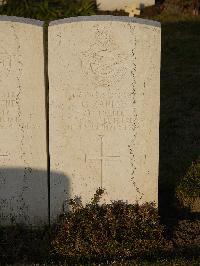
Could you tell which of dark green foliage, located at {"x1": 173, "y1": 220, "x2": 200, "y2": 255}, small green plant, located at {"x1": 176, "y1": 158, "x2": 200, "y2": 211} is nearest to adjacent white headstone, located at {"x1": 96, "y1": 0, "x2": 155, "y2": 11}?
small green plant, located at {"x1": 176, "y1": 158, "x2": 200, "y2": 211}

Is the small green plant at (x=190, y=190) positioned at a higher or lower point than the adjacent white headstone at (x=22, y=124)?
lower

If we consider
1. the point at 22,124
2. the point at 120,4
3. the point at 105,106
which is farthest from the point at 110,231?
the point at 120,4

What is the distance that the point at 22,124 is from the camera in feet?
16.8

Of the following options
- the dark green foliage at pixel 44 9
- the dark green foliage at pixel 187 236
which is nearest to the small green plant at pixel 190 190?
the dark green foliage at pixel 187 236

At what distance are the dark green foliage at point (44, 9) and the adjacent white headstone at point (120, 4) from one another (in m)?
1.11

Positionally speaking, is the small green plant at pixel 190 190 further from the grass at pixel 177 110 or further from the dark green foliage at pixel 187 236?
the dark green foliage at pixel 187 236

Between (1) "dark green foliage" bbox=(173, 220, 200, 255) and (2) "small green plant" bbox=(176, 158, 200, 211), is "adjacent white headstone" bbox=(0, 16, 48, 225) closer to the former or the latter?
(1) "dark green foliage" bbox=(173, 220, 200, 255)

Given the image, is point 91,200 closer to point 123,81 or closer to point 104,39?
point 123,81

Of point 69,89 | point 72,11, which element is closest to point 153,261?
point 69,89

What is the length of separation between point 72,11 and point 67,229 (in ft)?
23.4

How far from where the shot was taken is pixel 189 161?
6555mm

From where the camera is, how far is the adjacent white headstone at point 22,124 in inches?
192

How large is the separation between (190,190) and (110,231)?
110 cm

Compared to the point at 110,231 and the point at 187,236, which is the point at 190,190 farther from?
the point at 110,231
